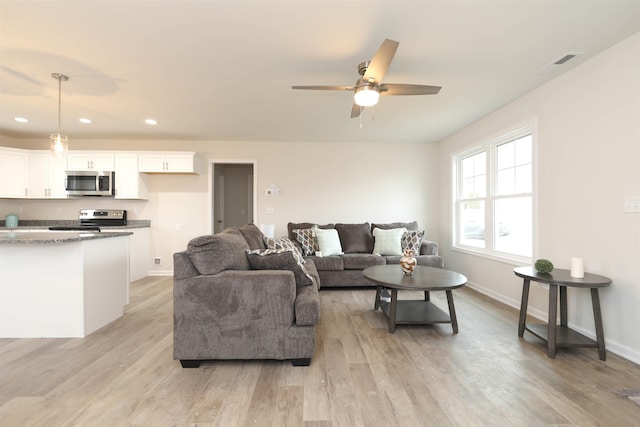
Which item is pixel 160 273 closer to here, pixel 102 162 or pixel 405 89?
pixel 102 162

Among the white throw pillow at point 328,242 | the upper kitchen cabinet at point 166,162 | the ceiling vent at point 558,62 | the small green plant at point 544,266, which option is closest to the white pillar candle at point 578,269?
the small green plant at point 544,266

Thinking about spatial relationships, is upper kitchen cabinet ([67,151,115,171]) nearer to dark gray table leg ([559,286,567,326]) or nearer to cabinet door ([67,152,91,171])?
cabinet door ([67,152,91,171])

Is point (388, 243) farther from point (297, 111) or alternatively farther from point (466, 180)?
point (297, 111)

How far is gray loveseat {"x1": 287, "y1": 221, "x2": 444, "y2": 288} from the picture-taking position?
444 centimetres

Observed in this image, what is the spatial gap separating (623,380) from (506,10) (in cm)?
260

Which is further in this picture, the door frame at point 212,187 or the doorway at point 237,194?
the doorway at point 237,194

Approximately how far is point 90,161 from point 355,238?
15.2 feet

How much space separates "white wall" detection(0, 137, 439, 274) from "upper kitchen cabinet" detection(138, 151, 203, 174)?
1.21 ft

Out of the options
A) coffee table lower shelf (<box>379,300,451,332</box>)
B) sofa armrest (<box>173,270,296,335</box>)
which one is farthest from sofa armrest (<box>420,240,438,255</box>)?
sofa armrest (<box>173,270,296,335</box>)

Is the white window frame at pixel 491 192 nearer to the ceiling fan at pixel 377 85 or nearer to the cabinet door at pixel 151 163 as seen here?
the ceiling fan at pixel 377 85

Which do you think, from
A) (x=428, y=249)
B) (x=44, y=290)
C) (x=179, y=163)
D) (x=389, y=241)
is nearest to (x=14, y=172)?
(x=179, y=163)

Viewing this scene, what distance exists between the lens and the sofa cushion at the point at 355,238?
16.3ft

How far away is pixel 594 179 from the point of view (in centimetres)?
257

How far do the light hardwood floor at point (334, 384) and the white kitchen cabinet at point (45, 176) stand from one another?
3241 mm
